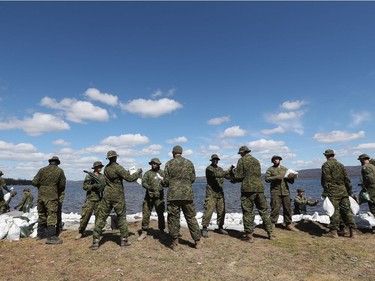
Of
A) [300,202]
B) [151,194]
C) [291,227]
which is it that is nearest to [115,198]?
[151,194]

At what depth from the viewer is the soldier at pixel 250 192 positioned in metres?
8.62

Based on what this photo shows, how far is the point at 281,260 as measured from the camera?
687cm

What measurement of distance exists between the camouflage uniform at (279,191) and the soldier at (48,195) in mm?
7083

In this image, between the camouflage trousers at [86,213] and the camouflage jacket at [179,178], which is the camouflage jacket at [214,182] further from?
the camouflage trousers at [86,213]

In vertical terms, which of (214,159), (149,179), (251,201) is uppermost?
(214,159)

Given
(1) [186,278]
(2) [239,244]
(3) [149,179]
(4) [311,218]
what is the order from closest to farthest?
(1) [186,278]
(2) [239,244]
(3) [149,179]
(4) [311,218]

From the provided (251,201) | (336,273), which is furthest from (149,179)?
(336,273)

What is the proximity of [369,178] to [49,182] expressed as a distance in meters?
10.5

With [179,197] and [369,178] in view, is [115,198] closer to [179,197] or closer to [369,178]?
[179,197]

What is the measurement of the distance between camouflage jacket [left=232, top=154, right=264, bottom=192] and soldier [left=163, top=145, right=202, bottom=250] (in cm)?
167

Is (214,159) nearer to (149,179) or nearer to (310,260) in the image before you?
(149,179)

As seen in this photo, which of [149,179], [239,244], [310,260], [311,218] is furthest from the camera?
[311,218]

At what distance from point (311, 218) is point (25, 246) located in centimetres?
1011

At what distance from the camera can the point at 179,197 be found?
7852 mm
